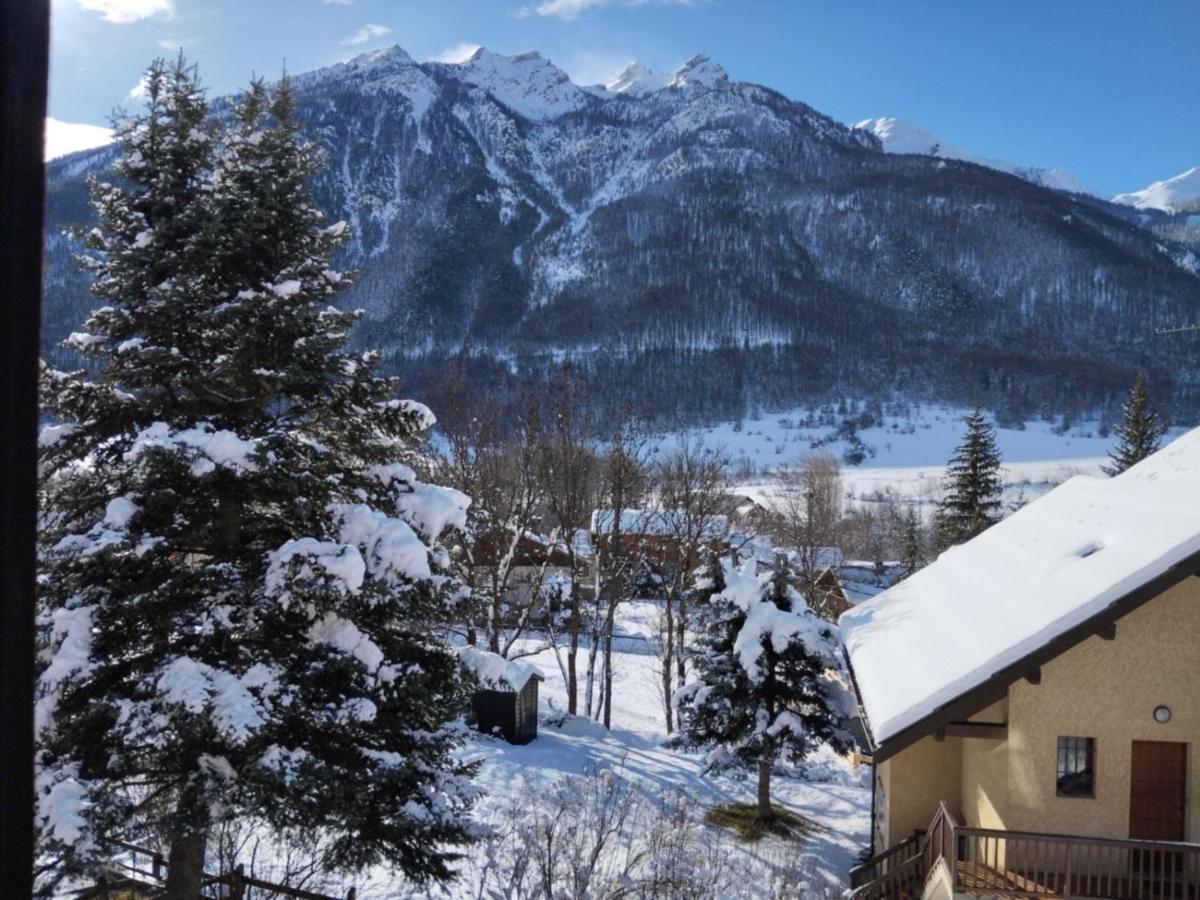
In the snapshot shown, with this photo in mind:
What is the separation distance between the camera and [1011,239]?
198 meters

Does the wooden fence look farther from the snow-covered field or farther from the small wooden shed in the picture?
the snow-covered field

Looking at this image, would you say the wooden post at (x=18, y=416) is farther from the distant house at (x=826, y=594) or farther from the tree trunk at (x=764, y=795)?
the distant house at (x=826, y=594)

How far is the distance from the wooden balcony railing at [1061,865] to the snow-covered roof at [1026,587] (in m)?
1.57

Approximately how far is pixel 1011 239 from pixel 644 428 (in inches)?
8284

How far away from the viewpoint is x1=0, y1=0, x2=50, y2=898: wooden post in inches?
54.2

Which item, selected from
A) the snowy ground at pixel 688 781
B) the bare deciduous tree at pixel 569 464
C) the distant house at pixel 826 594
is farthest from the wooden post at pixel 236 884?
the distant house at pixel 826 594

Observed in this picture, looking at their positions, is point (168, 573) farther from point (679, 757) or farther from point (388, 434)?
point (679, 757)

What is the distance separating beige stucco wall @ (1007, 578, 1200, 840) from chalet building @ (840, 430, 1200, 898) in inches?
0.5

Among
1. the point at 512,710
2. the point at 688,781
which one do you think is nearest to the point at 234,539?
the point at 688,781

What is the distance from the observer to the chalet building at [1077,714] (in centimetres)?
802

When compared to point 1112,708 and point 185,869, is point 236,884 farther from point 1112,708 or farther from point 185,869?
point 1112,708

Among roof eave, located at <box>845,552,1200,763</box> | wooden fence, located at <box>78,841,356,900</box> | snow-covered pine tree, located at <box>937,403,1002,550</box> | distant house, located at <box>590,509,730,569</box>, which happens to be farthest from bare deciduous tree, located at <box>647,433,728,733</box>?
wooden fence, located at <box>78,841,356,900</box>

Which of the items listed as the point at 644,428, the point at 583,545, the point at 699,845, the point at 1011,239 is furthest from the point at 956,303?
the point at 699,845

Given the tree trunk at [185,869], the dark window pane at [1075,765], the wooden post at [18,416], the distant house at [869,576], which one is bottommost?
the distant house at [869,576]
